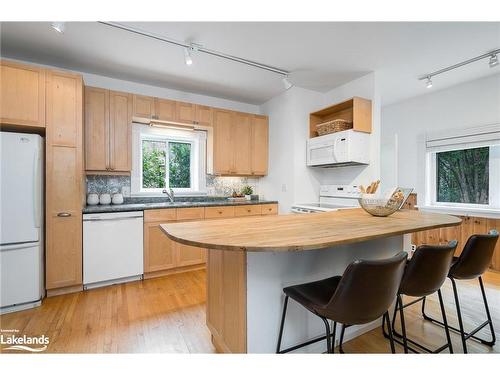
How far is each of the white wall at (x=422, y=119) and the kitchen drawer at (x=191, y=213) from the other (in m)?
3.03

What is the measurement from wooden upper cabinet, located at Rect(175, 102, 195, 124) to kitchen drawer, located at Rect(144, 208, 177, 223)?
1.35 meters

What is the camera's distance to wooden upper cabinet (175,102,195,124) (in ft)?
11.6

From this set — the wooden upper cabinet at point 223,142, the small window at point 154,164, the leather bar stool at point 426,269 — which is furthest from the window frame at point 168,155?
the leather bar stool at point 426,269

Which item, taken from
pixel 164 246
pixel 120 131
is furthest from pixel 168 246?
pixel 120 131

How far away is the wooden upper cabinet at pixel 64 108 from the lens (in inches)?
98.3

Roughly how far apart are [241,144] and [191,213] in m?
1.50

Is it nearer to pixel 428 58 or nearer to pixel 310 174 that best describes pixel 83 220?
pixel 310 174

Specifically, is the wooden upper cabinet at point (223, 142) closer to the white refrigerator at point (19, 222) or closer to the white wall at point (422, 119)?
the white refrigerator at point (19, 222)

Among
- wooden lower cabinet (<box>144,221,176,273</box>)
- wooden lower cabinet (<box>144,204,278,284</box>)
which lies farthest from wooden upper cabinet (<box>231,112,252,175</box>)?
wooden lower cabinet (<box>144,221,176,273</box>)

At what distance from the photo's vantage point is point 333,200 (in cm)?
370

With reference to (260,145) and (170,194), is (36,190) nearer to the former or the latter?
(170,194)

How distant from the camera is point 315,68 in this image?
3.06 meters
